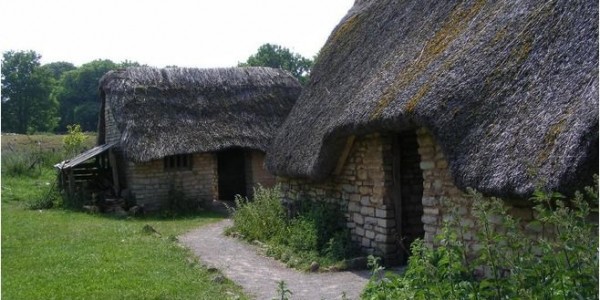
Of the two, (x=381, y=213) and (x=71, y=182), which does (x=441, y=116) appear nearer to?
(x=381, y=213)

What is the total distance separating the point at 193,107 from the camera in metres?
18.2

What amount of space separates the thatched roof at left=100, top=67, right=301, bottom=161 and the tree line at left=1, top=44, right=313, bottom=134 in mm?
28454

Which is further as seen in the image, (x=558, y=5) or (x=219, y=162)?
(x=219, y=162)

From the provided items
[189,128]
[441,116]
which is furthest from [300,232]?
[189,128]

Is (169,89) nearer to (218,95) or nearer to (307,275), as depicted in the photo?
(218,95)

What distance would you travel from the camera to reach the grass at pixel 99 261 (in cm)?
733

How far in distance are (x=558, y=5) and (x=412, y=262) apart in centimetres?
295

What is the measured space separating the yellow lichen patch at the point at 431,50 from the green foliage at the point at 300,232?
240 centimetres

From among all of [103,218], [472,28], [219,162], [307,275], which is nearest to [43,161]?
[219,162]

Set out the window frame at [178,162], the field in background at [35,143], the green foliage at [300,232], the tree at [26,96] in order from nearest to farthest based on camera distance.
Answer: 1. the green foliage at [300,232]
2. the window frame at [178,162]
3. the field in background at [35,143]
4. the tree at [26,96]

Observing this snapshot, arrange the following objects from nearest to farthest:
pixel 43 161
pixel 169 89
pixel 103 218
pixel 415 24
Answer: pixel 415 24, pixel 103 218, pixel 169 89, pixel 43 161

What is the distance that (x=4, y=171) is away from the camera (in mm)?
22344

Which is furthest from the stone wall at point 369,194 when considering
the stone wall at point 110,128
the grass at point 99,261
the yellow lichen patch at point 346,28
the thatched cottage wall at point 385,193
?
the stone wall at point 110,128

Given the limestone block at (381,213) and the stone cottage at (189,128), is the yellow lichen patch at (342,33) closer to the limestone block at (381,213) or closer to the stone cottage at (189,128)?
the limestone block at (381,213)
